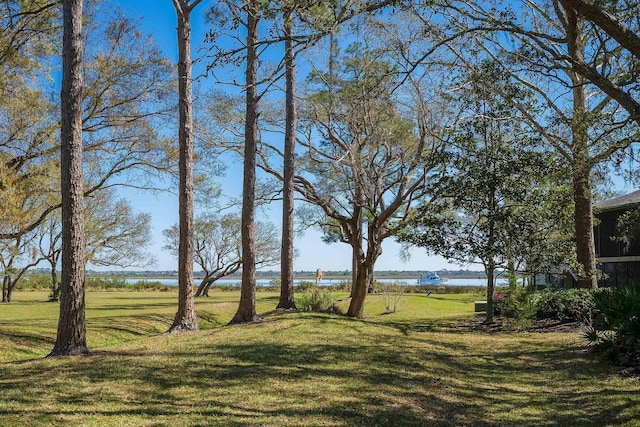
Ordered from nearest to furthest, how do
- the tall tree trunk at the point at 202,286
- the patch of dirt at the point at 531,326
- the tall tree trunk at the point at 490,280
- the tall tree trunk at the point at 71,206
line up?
the tall tree trunk at the point at 71,206 < the patch of dirt at the point at 531,326 < the tall tree trunk at the point at 490,280 < the tall tree trunk at the point at 202,286

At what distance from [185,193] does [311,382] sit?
5869 mm

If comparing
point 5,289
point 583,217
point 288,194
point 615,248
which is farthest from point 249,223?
point 5,289

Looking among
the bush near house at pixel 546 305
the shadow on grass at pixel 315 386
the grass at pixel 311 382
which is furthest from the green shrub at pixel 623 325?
the bush near house at pixel 546 305

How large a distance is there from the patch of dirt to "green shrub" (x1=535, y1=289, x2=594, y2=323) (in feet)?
0.91

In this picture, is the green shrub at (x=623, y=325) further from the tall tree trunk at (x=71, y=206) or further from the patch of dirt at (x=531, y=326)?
the tall tree trunk at (x=71, y=206)

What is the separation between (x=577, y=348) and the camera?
33.4ft

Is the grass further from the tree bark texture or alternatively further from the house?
the tree bark texture

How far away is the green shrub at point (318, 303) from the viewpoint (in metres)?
17.0

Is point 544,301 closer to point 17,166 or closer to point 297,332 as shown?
point 297,332

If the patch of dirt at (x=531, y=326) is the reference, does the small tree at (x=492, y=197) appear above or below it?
above

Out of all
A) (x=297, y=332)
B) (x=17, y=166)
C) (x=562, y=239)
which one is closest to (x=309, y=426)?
(x=297, y=332)

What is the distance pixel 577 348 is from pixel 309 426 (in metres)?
7.30

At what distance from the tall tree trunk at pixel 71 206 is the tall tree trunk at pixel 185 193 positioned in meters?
3.06

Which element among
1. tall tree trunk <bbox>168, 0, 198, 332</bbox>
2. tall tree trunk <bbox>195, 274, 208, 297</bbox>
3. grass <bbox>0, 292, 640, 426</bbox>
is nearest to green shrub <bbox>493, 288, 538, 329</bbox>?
grass <bbox>0, 292, 640, 426</bbox>
